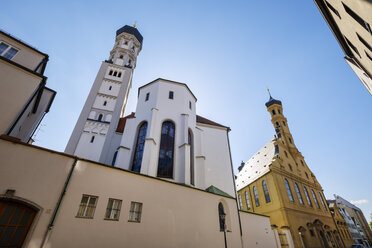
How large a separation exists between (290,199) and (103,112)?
27.1 m

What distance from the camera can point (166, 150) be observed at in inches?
528

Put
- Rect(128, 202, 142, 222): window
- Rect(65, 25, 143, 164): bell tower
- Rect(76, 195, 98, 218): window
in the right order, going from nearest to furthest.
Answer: Rect(76, 195, 98, 218): window
Rect(128, 202, 142, 222): window
Rect(65, 25, 143, 164): bell tower

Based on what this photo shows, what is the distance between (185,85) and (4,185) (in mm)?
14841

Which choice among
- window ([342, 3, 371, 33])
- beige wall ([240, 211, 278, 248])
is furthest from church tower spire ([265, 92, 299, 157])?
window ([342, 3, 371, 33])

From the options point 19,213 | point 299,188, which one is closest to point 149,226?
point 19,213

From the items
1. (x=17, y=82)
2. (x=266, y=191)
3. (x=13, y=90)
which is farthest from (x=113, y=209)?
(x=266, y=191)

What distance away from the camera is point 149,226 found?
7.72 meters

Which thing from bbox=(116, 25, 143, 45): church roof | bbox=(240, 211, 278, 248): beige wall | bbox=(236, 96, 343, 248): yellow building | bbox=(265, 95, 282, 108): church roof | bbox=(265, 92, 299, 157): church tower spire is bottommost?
bbox=(240, 211, 278, 248): beige wall

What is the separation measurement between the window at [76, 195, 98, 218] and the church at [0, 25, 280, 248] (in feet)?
0.12

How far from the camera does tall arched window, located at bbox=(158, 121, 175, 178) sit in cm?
1254

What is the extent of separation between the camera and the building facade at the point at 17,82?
721 centimetres

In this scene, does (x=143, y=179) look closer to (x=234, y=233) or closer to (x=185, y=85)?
(x=234, y=233)

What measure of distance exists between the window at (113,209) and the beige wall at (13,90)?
5184mm

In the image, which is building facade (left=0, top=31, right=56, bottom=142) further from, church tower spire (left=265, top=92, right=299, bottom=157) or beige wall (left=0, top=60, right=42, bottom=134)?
church tower spire (left=265, top=92, right=299, bottom=157)
